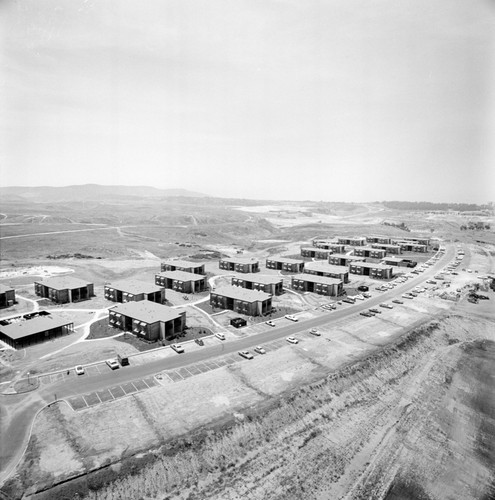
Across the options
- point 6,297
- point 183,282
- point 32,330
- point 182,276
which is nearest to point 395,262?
point 182,276

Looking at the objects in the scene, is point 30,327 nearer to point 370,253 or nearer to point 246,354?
point 246,354

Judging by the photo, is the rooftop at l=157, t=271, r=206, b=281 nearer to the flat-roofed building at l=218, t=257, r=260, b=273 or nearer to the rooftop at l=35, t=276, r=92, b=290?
the rooftop at l=35, t=276, r=92, b=290

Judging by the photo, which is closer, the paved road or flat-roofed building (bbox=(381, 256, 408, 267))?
the paved road

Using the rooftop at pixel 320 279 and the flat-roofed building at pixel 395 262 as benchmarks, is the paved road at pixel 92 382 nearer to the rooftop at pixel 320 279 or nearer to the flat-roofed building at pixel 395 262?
the rooftop at pixel 320 279

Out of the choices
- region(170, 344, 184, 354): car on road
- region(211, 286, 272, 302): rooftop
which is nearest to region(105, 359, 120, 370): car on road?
region(170, 344, 184, 354): car on road

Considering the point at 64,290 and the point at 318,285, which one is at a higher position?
the point at 64,290

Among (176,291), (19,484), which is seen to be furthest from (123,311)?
(19,484)

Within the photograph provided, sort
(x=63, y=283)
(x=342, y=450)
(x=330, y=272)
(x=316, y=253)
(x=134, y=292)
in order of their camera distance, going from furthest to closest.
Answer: (x=316, y=253) < (x=330, y=272) < (x=63, y=283) < (x=134, y=292) < (x=342, y=450)
